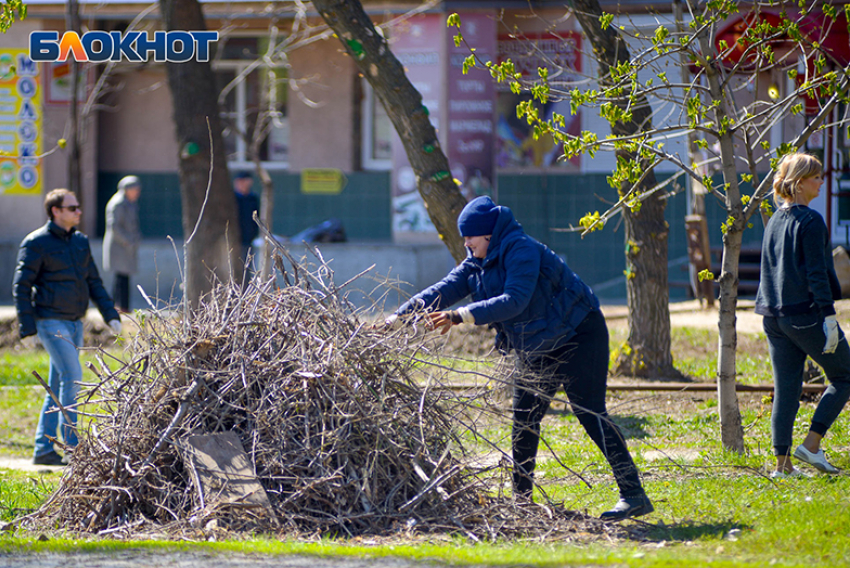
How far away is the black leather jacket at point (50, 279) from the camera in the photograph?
715cm

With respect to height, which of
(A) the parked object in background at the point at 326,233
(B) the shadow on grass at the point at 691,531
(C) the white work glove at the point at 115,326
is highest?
(A) the parked object in background at the point at 326,233

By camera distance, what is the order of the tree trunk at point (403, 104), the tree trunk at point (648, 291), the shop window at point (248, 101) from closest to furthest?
the tree trunk at point (403, 104) < the tree trunk at point (648, 291) < the shop window at point (248, 101)

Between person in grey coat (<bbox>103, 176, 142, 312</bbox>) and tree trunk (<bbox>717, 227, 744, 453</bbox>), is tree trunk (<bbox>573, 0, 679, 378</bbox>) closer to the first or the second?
tree trunk (<bbox>717, 227, 744, 453</bbox>)

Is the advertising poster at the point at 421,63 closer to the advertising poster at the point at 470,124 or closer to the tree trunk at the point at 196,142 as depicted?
the advertising poster at the point at 470,124

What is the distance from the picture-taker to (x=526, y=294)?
190 inches

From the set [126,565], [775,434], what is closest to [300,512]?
[126,565]

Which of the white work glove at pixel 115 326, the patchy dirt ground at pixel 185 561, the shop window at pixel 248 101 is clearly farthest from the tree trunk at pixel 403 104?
the shop window at pixel 248 101

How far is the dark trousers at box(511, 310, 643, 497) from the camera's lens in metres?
5.00

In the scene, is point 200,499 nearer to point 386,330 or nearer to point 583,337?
point 386,330

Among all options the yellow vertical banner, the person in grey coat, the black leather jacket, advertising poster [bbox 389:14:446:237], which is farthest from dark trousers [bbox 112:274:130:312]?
the black leather jacket

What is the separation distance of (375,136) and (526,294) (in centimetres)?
1328

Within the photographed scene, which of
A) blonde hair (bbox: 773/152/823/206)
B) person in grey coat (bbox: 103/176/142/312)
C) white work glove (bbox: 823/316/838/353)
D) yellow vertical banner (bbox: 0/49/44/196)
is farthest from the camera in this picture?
yellow vertical banner (bbox: 0/49/44/196)

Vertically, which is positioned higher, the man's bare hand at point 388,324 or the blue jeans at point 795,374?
the man's bare hand at point 388,324

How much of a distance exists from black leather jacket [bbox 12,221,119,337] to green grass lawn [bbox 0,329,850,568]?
1186 mm
